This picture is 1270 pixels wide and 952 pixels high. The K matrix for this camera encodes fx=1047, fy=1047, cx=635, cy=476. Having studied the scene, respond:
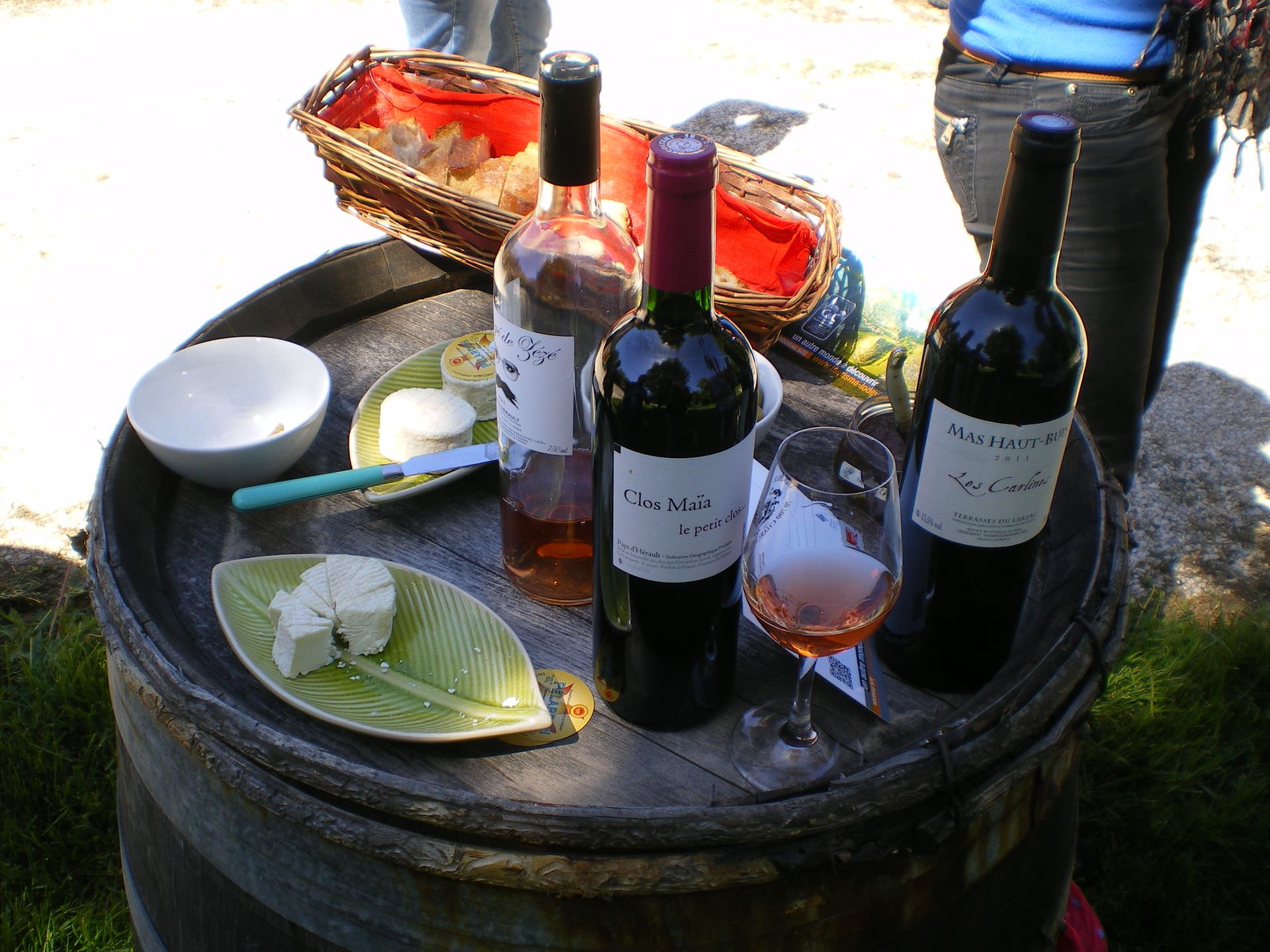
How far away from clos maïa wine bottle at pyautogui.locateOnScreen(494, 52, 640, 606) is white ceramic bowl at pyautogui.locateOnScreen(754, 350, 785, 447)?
10.1 inches

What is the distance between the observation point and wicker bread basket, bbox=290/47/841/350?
153cm

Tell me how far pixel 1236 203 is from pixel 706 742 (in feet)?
13.0

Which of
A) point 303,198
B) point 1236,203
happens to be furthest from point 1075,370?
point 1236,203

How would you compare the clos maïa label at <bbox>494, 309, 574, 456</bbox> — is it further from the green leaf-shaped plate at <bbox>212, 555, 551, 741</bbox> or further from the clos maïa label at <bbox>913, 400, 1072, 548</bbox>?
the clos maïa label at <bbox>913, 400, 1072, 548</bbox>

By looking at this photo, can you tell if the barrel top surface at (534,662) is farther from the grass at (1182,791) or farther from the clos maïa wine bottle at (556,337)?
the grass at (1182,791)

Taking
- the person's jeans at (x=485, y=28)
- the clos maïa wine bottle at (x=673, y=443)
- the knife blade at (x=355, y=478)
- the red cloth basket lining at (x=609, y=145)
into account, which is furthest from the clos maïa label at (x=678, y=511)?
the person's jeans at (x=485, y=28)

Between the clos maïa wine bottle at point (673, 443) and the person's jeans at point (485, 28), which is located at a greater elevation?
the clos maïa wine bottle at point (673, 443)

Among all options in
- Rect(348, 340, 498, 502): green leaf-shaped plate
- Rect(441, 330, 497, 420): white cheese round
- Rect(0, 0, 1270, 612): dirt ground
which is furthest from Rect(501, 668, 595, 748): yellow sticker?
Rect(0, 0, 1270, 612): dirt ground

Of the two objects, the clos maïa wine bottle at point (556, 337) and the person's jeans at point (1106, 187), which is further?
the person's jeans at point (1106, 187)

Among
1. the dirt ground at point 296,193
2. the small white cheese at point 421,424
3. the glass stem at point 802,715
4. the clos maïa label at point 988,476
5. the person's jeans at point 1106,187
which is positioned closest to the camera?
the clos maïa label at point 988,476

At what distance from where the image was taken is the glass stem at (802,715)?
982 millimetres

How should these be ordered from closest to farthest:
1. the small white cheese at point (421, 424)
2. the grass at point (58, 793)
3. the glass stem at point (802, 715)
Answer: the glass stem at point (802, 715)
the small white cheese at point (421, 424)
the grass at point (58, 793)

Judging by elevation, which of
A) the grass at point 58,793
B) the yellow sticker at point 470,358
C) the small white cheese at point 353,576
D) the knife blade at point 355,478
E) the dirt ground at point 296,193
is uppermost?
the yellow sticker at point 470,358

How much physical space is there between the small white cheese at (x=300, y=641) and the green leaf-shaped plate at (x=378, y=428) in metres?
0.25
